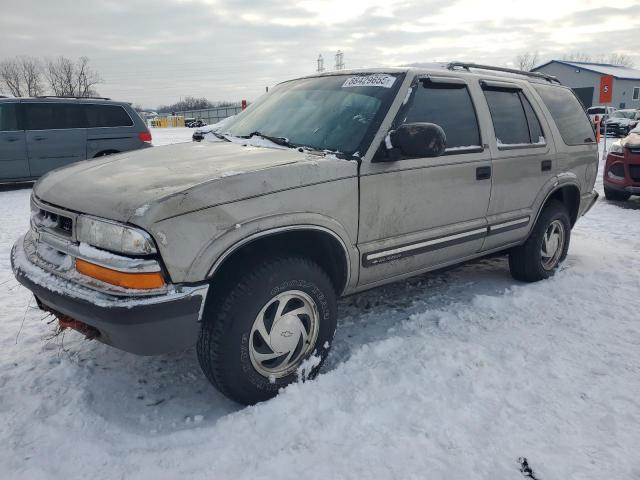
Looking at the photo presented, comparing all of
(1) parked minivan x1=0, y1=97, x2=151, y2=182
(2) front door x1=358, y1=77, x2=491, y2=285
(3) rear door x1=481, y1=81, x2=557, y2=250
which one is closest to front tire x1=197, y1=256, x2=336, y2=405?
(2) front door x1=358, y1=77, x2=491, y2=285

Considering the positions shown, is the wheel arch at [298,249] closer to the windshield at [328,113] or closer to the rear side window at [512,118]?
the windshield at [328,113]

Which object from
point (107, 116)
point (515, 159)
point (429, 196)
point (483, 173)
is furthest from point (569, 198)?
point (107, 116)

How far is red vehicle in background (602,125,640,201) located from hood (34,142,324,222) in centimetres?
760

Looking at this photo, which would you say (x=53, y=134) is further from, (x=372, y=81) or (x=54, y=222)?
(x=372, y=81)

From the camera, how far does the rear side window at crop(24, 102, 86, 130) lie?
29.6 ft

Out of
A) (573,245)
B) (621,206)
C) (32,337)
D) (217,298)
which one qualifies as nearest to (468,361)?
(217,298)

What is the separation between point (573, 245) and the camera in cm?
586

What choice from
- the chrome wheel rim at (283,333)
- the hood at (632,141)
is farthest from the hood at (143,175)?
the hood at (632,141)

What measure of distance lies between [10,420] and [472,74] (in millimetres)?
3771

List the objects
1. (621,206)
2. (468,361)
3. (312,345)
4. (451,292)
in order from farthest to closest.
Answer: (621,206)
(451,292)
(468,361)
(312,345)

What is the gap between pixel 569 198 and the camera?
4.85 metres

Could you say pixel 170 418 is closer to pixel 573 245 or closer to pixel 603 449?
pixel 603 449

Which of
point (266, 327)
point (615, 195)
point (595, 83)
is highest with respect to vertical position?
point (595, 83)

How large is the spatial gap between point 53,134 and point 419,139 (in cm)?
857
